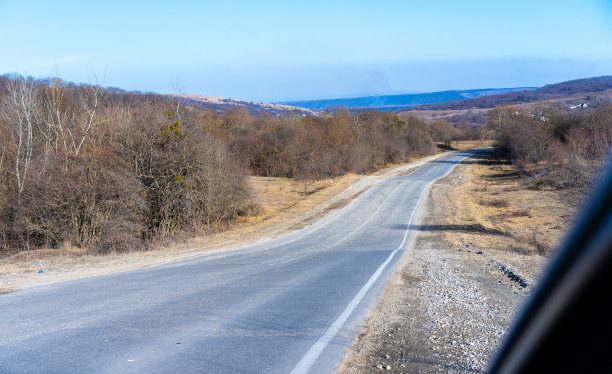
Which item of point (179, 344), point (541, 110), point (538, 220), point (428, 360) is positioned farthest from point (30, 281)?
point (541, 110)

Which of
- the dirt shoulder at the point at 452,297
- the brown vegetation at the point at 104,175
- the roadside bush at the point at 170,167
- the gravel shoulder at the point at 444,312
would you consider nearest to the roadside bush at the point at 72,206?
the brown vegetation at the point at 104,175

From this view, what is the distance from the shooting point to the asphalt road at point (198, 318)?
539 cm

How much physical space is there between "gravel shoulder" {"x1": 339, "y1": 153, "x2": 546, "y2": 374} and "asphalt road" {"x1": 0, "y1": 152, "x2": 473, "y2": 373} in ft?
1.21

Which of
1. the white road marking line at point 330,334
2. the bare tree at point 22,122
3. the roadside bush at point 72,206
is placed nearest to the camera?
the white road marking line at point 330,334

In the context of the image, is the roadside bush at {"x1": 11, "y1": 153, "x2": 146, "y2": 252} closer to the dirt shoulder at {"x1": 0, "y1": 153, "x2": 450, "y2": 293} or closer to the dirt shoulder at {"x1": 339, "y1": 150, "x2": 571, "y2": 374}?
the dirt shoulder at {"x1": 0, "y1": 153, "x2": 450, "y2": 293}

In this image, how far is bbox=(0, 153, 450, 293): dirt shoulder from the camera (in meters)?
11.9

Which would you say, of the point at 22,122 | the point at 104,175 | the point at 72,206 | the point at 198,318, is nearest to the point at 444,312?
the point at 198,318

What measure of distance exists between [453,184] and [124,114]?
28926 millimetres

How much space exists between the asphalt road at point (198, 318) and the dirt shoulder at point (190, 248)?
1241 millimetres

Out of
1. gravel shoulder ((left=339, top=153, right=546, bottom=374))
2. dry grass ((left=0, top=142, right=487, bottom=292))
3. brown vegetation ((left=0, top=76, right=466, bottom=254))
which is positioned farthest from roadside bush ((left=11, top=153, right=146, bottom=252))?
gravel shoulder ((left=339, top=153, right=546, bottom=374))

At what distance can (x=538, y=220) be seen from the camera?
25.7 m

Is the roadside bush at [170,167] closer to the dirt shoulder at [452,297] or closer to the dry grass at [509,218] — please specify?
the dirt shoulder at [452,297]

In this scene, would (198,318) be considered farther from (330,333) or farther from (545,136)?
(545,136)

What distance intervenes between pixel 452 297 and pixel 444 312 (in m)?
1.15
